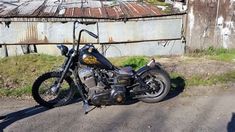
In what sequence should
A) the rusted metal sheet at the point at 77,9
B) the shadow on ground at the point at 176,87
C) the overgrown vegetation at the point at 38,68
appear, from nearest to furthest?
1. the shadow on ground at the point at 176,87
2. the overgrown vegetation at the point at 38,68
3. the rusted metal sheet at the point at 77,9

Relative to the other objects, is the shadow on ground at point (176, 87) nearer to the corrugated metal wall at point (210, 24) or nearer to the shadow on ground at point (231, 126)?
the shadow on ground at point (231, 126)

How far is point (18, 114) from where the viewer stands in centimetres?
521

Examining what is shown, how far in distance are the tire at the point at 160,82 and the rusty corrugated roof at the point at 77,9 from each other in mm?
2641

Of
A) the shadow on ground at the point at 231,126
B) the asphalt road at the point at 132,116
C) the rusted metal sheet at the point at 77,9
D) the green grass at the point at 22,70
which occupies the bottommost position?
the shadow on ground at the point at 231,126

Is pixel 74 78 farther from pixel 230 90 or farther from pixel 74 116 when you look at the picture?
pixel 230 90

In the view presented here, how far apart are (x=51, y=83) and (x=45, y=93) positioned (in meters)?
0.20

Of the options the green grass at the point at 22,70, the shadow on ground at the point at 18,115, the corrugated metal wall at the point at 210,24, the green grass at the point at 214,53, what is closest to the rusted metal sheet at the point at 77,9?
the corrugated metal wall at the point at 210,24

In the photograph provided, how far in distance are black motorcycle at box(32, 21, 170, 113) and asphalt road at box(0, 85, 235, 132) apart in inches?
6.7

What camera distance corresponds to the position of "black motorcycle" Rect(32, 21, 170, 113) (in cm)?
512

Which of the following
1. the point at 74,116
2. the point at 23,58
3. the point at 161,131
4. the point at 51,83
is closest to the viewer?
the point at 161,131

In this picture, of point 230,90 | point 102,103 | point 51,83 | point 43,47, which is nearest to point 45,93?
point 51,83

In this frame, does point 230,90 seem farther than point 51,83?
Yes

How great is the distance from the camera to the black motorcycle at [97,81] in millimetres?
5117

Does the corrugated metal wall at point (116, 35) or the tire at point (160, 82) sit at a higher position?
the corrugated metal wall at point (116, 35)
